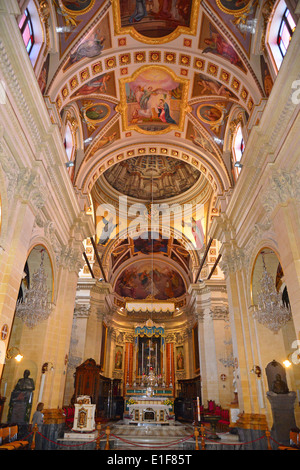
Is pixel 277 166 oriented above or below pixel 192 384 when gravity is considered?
above

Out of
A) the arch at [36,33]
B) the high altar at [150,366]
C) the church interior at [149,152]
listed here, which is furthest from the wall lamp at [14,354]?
the high altar at [150,366]

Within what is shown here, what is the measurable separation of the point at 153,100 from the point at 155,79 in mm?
1060

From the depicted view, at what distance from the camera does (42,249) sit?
11.1 metres

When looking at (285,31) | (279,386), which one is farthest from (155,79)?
(279,386)

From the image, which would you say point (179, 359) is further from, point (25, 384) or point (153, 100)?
point (153, 100)

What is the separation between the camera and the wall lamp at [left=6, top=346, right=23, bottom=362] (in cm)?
1004

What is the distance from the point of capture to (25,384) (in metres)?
9.77

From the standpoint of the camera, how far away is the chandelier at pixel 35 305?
9.81m

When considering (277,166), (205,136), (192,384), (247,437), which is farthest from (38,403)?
(192,384)

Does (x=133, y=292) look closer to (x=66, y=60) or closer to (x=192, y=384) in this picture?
(x=192, y=384)

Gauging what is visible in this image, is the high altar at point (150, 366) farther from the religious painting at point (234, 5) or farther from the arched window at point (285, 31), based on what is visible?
the religious painting at point (234, 5)

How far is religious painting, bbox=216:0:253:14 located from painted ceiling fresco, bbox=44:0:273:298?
26 mm

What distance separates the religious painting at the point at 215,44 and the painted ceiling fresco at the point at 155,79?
0.04m

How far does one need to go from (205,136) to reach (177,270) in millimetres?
15976
